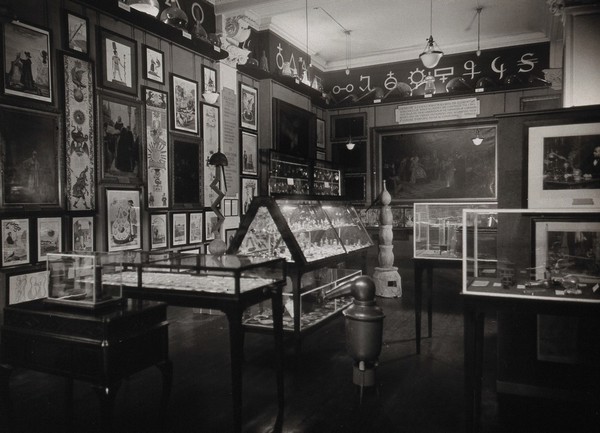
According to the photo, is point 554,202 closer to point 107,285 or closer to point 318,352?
point 318,352

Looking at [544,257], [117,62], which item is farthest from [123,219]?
[544,257]

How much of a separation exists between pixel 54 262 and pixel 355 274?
459cm

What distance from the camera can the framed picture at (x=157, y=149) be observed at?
22.5 ft

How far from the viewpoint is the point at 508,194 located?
4.13 metres

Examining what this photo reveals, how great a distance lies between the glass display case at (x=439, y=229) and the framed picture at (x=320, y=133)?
671cm

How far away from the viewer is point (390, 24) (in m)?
10.5

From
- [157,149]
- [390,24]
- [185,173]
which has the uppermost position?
[390,24]

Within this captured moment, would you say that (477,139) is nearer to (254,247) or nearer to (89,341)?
(254,247)

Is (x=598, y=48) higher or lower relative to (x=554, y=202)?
higher

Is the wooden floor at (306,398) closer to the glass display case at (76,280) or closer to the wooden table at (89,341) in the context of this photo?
the wooden table at (89,341)

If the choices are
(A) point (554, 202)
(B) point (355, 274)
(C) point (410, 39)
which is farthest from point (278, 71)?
(A) point (554, 202)

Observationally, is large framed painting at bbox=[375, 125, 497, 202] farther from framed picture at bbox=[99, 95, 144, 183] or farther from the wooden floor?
framed picture at bbox=[99, 95, 144, 183]

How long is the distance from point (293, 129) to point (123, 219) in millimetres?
5422

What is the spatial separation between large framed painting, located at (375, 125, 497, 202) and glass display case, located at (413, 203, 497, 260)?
18.0ft
